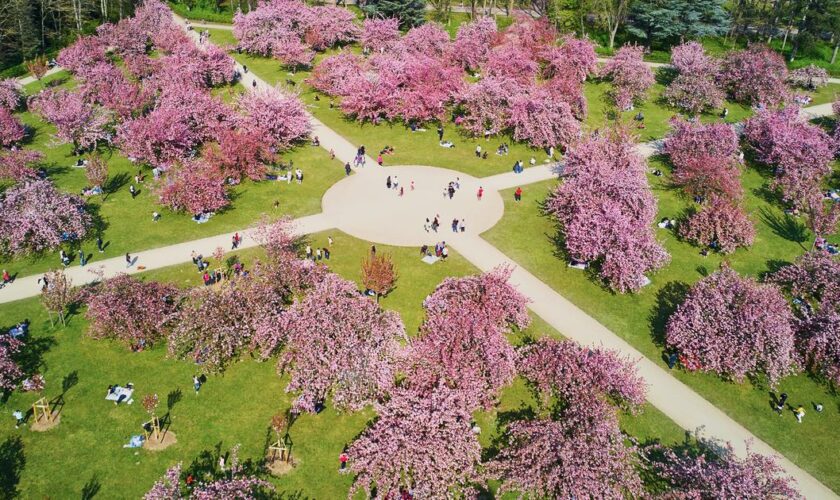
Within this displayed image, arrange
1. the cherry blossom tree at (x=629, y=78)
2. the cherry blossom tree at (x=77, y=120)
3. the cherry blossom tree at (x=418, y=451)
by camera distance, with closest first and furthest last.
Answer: the cherry blossom tree at (x=418, y=451) < the cherry blossom tree at (x=77, y=120) < the cherry blossom tree at (x=629, y=78)

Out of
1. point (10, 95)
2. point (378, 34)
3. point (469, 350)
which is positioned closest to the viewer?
point (469, 350)

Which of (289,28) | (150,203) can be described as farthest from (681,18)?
(150,203)

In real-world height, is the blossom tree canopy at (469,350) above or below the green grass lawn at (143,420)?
above

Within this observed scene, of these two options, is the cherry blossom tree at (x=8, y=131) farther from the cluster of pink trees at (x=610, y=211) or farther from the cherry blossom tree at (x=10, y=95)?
the cluster of pink trees at (x=610, y=211)

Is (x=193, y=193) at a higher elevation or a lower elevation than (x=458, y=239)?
higher

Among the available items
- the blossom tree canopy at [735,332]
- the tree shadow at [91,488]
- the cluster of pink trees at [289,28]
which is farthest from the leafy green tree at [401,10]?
the tree shadow at [91,488]

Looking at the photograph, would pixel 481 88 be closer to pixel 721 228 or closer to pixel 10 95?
pixel 721 228

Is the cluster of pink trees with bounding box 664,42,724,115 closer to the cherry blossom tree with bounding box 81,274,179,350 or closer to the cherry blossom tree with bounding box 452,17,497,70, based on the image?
the cherry blossom tree with bounding box 452,17,497,70
